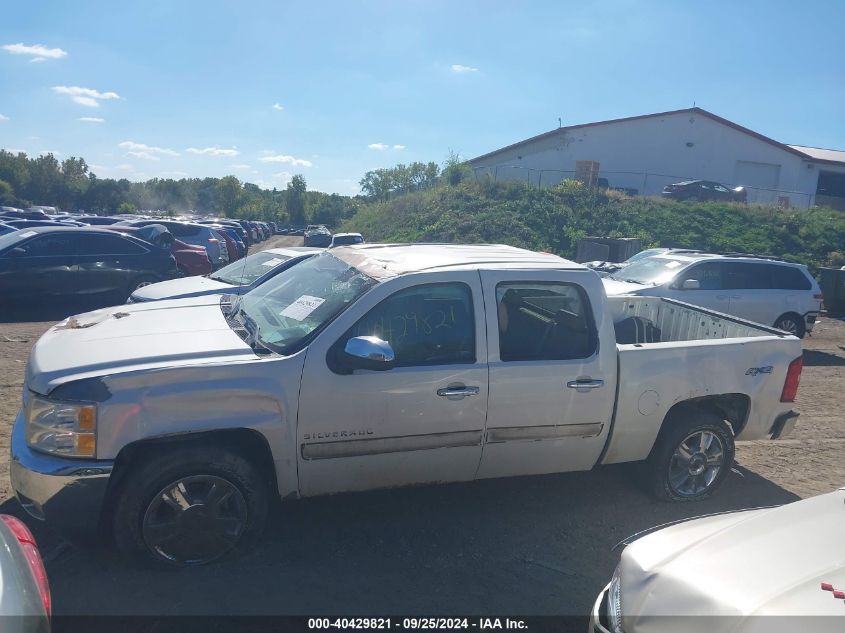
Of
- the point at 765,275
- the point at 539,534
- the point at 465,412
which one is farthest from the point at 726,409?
the point at 765,275

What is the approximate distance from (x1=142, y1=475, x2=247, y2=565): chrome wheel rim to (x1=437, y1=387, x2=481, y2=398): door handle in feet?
4.24

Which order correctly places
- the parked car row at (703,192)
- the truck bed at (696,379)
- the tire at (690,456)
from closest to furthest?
the truck bed at (696,379), the tire at (690,456), the parked car row at (703,192)

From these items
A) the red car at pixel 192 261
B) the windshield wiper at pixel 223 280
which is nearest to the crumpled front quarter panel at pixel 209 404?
the windshield wiper at pixel 223 280

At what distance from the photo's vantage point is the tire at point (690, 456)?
4.86 metres

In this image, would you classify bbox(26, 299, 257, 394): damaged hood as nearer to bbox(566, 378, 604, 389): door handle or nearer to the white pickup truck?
the white pickup truck

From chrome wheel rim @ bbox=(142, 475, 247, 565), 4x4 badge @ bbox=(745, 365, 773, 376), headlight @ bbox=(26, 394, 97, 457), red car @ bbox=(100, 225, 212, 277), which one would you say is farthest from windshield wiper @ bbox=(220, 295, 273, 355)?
red car @ bbox=(100, 225, 212, 277)

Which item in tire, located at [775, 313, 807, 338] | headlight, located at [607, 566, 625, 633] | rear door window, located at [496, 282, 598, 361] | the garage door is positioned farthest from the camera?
the garage door

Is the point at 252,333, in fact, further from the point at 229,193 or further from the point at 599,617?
the point at 229,193

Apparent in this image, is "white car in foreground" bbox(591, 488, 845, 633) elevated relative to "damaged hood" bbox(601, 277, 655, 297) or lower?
lower

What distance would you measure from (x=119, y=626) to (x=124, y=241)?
10.1 metres

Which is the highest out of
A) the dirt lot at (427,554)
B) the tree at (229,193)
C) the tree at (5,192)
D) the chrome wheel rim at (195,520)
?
the tree at (229,193)

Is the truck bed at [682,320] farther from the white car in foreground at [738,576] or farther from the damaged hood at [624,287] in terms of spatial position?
the damaged hood at [624,287]

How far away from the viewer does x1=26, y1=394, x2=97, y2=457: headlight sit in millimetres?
3416

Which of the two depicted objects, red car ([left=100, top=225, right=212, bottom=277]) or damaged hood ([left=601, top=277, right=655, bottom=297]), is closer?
damaged hood ([left=601, top=277, right=655, bottom=297])
